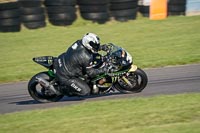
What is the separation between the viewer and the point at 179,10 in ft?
69.9

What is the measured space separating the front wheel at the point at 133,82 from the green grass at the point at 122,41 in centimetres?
304

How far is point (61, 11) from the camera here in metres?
Answer: 19.3

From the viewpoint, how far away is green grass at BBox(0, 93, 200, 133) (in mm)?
7738

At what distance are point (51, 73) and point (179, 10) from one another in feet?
38.6

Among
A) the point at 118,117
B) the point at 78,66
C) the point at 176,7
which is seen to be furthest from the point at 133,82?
the point at 176,7

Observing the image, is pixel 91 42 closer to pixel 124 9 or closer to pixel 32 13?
pixel 32 13

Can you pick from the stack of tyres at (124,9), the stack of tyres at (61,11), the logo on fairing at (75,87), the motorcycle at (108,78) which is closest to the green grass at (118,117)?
the logo on fairing at (75,87)

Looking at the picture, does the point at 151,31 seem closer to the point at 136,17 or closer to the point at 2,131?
the point at 136,17

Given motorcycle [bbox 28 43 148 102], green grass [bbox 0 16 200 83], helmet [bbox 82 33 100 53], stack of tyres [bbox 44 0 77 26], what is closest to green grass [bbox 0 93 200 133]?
motorcycle [bbox 28 43 148 102]

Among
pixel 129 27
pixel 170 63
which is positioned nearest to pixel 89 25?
pixel 129 27

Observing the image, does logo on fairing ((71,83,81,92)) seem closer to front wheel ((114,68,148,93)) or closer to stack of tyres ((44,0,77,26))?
front wheel ((114,68,148,93))

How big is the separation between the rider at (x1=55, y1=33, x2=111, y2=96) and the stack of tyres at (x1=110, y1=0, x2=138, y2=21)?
9.51m

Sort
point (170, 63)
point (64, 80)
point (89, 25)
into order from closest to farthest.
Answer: point (64, 80), point (170, 63), point (89, 25)

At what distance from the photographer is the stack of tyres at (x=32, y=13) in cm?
1908
